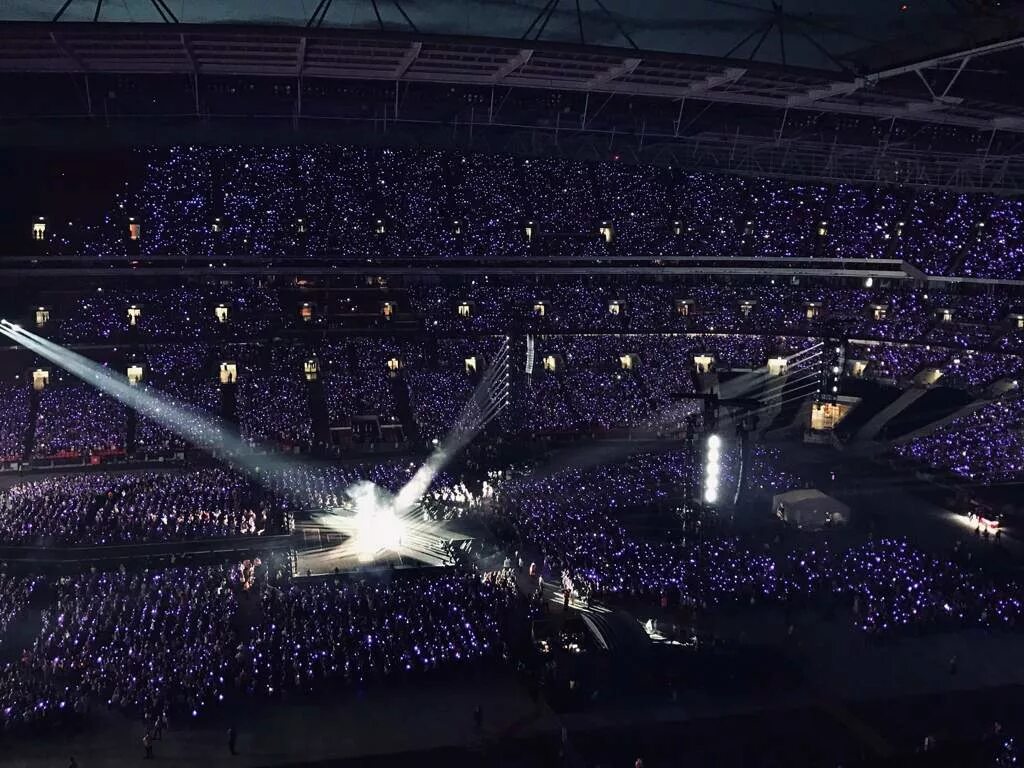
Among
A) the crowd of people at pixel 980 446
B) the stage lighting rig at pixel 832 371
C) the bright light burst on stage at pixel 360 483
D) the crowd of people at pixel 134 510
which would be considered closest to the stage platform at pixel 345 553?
the bright light burst on stage at pixel 360 483

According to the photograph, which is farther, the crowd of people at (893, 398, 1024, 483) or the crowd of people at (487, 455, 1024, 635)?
the crowd of people at (893, 398, 1024, 483)

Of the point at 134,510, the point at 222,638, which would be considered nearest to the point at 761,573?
the point at 222,638

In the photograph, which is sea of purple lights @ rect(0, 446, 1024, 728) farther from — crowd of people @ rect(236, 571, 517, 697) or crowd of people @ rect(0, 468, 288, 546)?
crowd of people @ rect(0, 468, 288, 546)

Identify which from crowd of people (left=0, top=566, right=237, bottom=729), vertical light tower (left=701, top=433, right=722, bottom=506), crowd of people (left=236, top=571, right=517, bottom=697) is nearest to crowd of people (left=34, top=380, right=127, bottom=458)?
crowd of people (left=0, top=566, right=237, bottom=729)

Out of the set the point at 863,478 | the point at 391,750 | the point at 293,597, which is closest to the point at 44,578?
the point at 293,597

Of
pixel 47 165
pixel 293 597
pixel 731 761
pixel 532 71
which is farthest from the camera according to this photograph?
pixel 47 165

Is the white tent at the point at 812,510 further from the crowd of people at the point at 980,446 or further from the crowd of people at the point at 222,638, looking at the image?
the crowd of people at the point at 222,638

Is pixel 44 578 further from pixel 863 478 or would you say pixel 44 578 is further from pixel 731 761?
pixel 863 478
